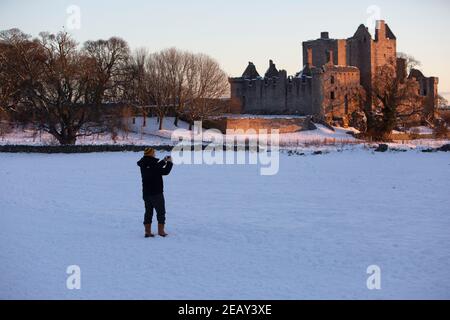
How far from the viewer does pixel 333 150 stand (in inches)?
1230

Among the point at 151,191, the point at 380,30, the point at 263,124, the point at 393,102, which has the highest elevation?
the point at 380,30

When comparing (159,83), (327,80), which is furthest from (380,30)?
(159,83)

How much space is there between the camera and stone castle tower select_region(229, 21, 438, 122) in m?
71.8

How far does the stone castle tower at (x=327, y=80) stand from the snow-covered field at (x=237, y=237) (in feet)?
159

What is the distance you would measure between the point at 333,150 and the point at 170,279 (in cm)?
2306

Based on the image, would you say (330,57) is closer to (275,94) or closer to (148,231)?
(275,94)

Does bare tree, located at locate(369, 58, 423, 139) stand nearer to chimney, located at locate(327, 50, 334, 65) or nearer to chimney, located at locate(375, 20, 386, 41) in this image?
chimney, located at locate(327, 50, 334, 65)

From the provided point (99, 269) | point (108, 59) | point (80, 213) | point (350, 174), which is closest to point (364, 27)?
point (108, 59)

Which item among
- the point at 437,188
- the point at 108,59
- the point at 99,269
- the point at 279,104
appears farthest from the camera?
the point at 279,104

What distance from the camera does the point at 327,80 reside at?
236 ft

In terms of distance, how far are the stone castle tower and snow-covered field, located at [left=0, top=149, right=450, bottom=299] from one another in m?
48.4

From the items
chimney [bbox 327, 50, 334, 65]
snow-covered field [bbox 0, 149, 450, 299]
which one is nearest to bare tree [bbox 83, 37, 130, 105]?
snow-covered field [bbox 0, 149, 450, 299]

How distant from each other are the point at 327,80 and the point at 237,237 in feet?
203
